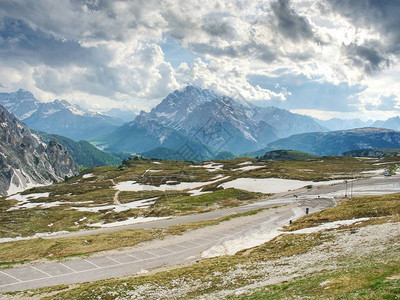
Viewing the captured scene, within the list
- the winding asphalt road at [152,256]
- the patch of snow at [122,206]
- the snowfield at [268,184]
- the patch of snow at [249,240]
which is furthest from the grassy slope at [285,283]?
the snowfield at [268,184]

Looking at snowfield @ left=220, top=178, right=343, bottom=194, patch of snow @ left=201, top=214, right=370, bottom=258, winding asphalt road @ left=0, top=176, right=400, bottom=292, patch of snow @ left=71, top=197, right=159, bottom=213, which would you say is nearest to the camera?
winding asphalt road @ left=0, top=176, right=400, bottom=292

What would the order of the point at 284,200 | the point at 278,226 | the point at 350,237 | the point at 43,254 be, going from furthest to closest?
the point at 284,200, the point at 278,226, the point at 43,254, the point at 350,237

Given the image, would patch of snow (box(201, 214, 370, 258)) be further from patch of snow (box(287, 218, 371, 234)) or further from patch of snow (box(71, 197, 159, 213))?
patch of snow (box(71, 197, 159, 213))

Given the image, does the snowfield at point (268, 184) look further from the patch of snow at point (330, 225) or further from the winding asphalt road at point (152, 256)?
the patch of snow at point (330, 225)

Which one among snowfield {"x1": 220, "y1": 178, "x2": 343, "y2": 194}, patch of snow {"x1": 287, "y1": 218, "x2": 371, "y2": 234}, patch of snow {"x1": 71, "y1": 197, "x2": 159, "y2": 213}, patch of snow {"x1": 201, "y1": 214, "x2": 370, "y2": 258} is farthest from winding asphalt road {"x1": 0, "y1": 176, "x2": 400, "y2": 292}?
patch of snow {"x1": 71, "y1": 197, "x2": 159, "y2": 213}

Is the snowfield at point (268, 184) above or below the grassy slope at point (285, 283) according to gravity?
below

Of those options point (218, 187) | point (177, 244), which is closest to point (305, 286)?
point (177, 244)

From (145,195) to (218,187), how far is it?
3497 centimetres

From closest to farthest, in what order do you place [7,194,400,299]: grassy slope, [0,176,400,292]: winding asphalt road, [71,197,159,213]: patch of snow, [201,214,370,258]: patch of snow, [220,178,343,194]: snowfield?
[7,194,400,299]: grassy slope < [0,176,400,292]: winding asphalt road < [201,214,370,258]: patch of snow < [71,197,159,213]: patch of snow < [220,178,343,194]: snowfield

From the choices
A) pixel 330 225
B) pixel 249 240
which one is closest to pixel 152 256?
pixel 249 240

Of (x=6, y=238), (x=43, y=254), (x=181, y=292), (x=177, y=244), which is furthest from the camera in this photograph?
(x=6, y=238)

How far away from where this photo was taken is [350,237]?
37.2 metres

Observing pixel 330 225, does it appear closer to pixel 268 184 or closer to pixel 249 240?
pixel 249 240

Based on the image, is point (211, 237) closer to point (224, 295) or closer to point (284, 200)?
point (224, 295)
